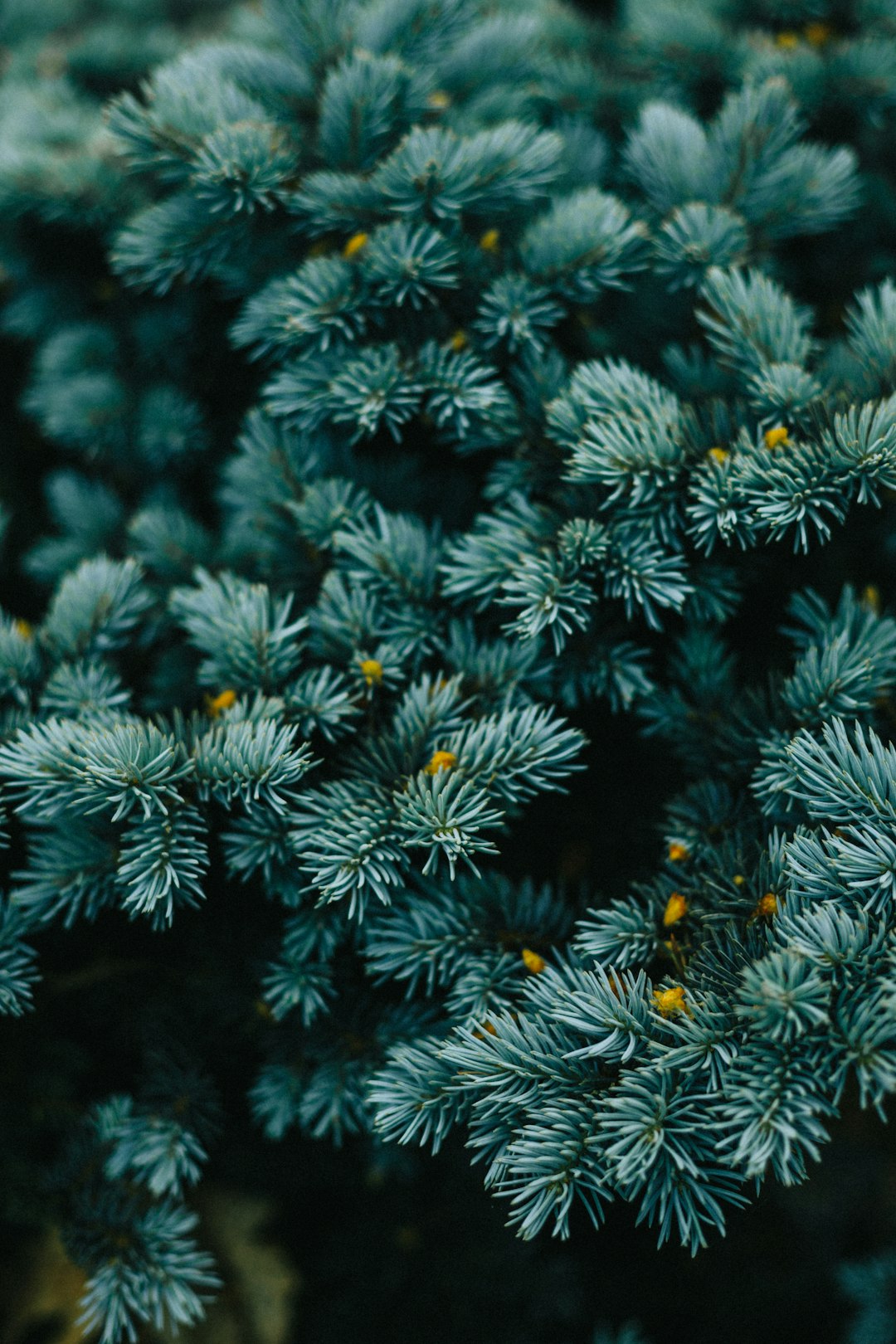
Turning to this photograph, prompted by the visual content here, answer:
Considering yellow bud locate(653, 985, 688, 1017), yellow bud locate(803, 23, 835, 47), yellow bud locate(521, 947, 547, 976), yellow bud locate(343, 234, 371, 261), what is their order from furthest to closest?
yellow bud locate(803, 23, 835, 47), yellow bud locate(343, 234, 371, 261), yellow bud locate(521, 947, 547, 976), yellow bud locate(653, 985, 688, 1017)

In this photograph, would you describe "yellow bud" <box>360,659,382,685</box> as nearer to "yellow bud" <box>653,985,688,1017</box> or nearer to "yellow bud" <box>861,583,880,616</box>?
"yellow bud" <box>653,985,688,1017</box>

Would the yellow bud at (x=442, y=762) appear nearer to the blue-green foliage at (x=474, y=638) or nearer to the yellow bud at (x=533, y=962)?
the blue-green foliage at (x=474, y=638)

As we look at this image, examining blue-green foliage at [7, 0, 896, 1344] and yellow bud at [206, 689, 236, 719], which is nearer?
blue-green foliage at [7, 0, 896, 1344]

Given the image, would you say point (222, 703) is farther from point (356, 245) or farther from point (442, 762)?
point (356, 245)

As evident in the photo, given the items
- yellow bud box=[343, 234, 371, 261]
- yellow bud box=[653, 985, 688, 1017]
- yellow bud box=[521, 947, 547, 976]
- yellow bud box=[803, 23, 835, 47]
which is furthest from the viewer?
yellow bud box=[803, 23, 835, 47]

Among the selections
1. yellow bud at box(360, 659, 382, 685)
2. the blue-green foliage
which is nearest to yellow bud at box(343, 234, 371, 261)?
the blue-green foliage

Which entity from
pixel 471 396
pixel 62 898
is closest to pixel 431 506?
pixel 471 396

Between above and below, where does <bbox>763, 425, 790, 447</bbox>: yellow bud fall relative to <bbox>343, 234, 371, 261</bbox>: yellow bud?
below
